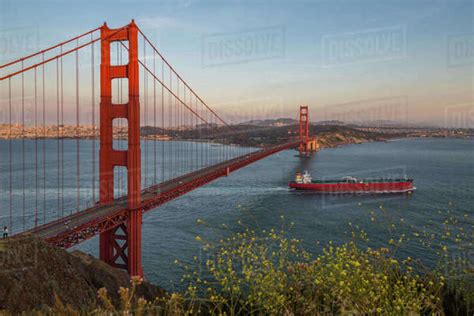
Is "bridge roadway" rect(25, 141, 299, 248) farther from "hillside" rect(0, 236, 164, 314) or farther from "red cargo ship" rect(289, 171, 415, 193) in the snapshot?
"red cargo ship" rect(289, 171, 415, 193)

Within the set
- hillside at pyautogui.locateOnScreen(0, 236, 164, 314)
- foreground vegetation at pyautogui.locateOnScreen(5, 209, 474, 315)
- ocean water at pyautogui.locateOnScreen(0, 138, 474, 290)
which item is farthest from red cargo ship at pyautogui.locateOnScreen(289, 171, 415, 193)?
foreground vegetation at pyautogui.locateOnScreen(5, 209, 474, 315)

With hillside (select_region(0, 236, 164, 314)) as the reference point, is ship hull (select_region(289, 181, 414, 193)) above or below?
below

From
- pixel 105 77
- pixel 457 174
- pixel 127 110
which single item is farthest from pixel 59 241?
pixel 457 174

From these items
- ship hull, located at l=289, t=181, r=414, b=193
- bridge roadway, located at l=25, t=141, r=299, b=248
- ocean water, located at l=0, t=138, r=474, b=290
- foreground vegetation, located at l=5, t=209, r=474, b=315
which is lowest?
ocean water, located at l=0, t=138, r=474, b=290

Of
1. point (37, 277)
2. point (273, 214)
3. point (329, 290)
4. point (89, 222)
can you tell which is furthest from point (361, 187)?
→ point (329, 290)

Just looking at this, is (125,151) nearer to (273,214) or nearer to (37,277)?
(37,277)

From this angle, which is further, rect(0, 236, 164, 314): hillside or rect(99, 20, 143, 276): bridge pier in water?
rect(99, 20, 143, 276): bridge pier in water

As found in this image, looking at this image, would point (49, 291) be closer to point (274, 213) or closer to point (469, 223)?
point (274, 213)

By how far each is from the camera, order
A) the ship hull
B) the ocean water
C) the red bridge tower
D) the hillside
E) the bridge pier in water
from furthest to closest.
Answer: the red bridge tower
the ship hull
the ocean water
the bridge pier in water
the hillside
